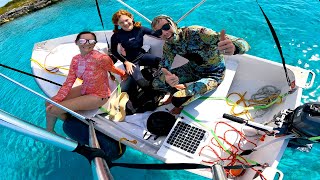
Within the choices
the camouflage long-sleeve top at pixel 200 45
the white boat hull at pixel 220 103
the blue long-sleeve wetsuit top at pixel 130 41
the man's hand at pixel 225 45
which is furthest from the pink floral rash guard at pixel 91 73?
the man's hand at pixel 225 45

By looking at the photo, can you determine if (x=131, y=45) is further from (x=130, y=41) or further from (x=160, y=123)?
(x=160, y=123)

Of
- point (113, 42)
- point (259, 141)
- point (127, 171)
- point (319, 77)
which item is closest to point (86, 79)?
point (113, 42)

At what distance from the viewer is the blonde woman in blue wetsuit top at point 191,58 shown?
A: 342 centimetres

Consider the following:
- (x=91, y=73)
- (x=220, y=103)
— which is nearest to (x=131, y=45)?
(x=91, y=73)

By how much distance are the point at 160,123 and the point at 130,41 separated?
1397mm

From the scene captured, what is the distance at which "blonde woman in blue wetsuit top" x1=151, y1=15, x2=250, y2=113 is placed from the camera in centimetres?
342

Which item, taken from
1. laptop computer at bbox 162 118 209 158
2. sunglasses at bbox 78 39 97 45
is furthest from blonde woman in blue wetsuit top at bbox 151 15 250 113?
sunglasses at bbox 78 39 97 45

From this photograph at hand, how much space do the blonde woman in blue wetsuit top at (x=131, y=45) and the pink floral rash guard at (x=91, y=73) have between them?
37cm

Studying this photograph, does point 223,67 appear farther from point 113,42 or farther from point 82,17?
point 82,17

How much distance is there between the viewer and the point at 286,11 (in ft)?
23.8

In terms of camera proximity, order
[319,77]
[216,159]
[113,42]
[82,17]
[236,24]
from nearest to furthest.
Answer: [216,159] < [113,42] < [319,77] < [236,24] < [82,17]

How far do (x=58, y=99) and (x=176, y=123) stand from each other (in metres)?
1.57

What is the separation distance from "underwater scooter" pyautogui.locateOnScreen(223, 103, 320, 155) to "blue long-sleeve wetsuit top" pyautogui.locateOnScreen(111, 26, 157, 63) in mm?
1992

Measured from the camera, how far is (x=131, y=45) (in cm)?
443
